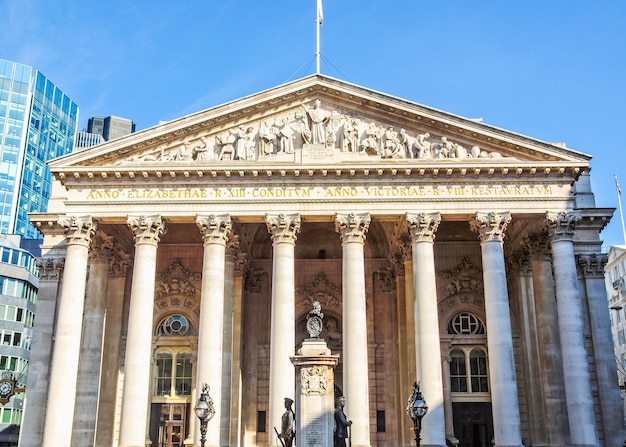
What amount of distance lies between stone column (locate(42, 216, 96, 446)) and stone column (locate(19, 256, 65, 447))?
528cm

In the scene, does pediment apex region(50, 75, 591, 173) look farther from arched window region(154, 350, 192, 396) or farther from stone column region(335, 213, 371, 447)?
arched window region(154, 350, 192, 396)

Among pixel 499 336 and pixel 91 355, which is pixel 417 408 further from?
pixel 91 355

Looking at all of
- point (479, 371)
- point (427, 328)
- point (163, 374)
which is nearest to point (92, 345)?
point (163, 374)

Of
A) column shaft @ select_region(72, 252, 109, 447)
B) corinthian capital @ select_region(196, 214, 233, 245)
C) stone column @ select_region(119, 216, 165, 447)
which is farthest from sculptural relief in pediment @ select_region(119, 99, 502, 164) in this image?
column shaft @ select_region(72, 252, 109, 447)

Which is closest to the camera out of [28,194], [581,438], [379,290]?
[581,438]

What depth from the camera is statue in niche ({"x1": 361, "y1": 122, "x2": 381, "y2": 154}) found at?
1400 inches

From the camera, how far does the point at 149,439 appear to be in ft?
132

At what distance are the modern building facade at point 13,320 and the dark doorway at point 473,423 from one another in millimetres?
47023

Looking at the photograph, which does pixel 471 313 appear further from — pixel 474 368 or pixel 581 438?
pixel 581 438

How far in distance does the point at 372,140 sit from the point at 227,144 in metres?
7.27

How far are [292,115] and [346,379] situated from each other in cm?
1361

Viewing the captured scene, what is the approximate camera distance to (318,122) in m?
36.2

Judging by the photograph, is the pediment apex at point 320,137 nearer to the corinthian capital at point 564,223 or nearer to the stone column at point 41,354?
the corinthian capital at point 564,223

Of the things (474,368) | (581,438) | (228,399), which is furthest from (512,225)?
(228,399)
